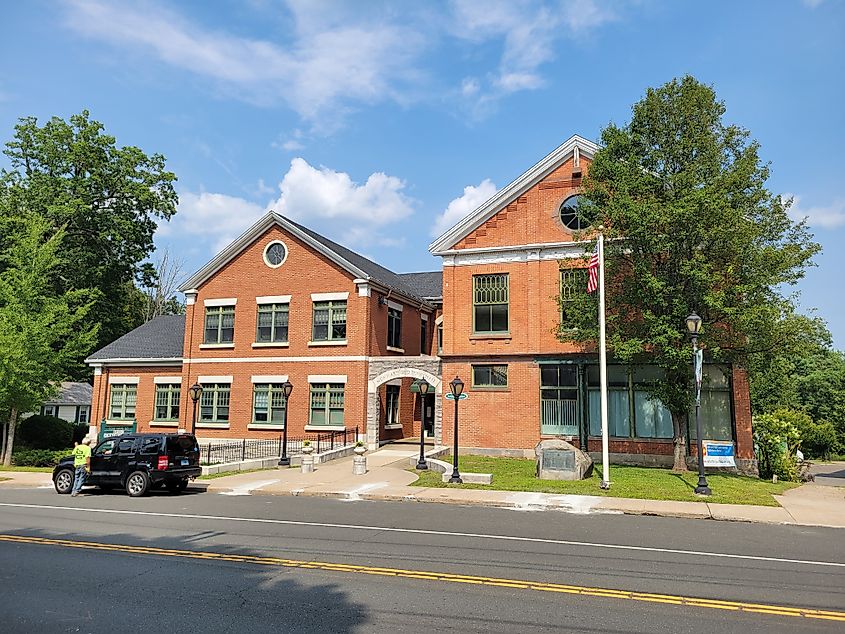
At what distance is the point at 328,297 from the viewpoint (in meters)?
30.4

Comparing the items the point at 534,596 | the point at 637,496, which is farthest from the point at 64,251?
the point at 534,596

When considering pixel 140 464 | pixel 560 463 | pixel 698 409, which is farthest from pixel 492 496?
pixel 140 464

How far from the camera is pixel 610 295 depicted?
73.9 ft

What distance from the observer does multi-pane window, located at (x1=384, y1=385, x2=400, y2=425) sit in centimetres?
3059

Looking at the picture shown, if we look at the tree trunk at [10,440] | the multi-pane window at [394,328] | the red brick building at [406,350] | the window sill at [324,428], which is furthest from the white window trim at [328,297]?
the tree trunk at [10,440]

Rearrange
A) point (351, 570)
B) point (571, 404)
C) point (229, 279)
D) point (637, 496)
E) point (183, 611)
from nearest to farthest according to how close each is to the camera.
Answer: point (183, 611) < point (351, 570) < point (637, 496) < point (571, 404) < point (229, 279)

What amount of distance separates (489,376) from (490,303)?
319 centimetres

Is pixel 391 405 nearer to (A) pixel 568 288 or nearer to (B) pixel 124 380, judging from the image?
(A) pixel 568 288

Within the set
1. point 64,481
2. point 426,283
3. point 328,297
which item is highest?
point 426,283

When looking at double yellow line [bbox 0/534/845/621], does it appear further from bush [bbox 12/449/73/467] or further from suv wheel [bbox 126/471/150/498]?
bush [bbox 12/449/73/467]

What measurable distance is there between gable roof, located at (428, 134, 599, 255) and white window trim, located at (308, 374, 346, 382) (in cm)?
765

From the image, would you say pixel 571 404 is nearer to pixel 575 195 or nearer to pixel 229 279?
pixel 575 195

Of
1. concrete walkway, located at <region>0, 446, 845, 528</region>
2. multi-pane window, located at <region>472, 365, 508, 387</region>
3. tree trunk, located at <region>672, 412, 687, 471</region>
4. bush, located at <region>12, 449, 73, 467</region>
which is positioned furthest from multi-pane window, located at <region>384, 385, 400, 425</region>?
bush, located at <region>12, 449, 73, 467</region>

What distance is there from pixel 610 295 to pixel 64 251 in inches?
1465
